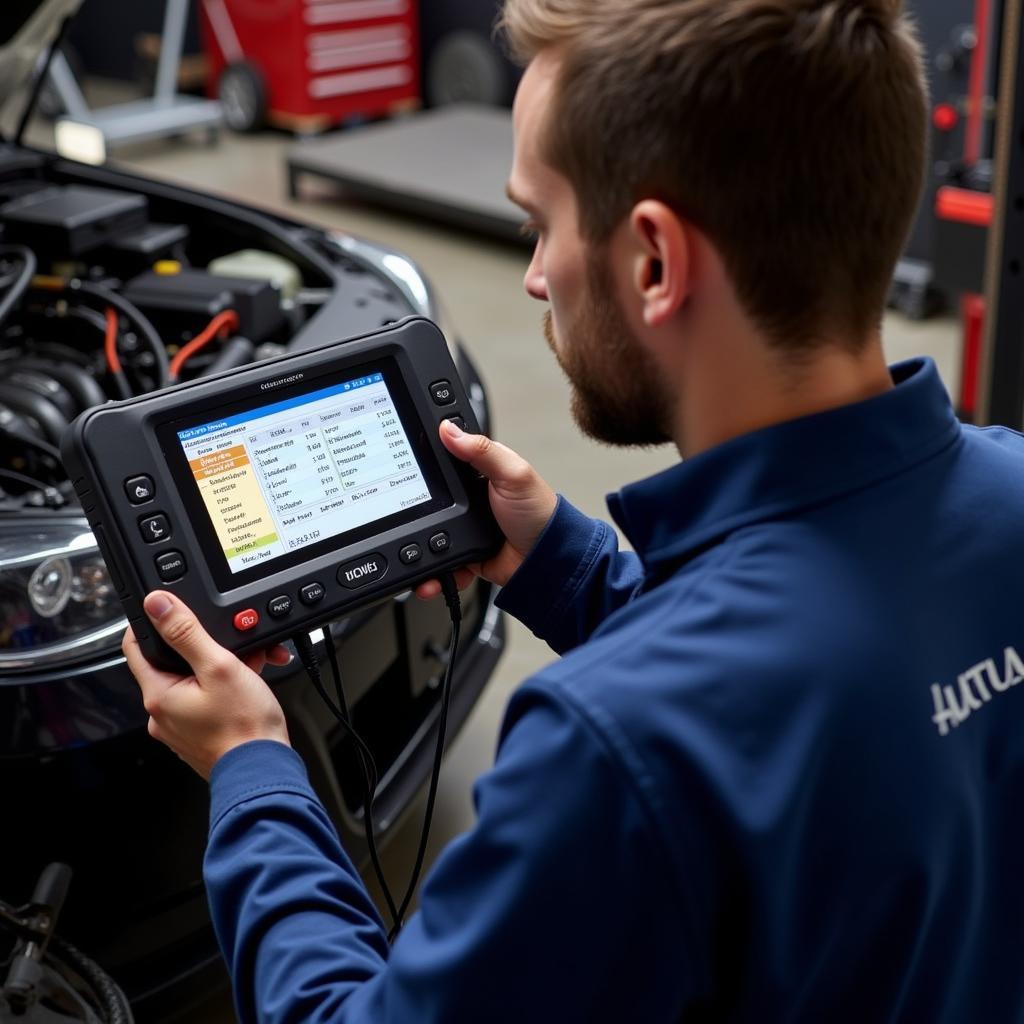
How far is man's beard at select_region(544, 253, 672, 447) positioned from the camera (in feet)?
2.72

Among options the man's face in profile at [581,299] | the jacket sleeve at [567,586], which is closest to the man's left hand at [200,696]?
the jacket sleeve at [567,586]

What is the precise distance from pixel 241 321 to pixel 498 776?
1.48 meters

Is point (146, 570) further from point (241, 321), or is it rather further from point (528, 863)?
point (241, 321)

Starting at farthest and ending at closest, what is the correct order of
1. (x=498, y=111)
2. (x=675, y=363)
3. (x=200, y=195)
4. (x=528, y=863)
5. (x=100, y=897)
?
(x=498, y=111)
(x=200, y=195)
(x=100, y=897)
(x=675, y=363)
(x=528, y=863)

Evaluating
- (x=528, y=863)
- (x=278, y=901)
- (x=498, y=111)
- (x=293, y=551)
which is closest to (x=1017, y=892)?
(x=528, y=863)

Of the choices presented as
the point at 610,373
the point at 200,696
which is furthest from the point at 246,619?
the point at 610,373

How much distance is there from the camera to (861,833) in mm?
725

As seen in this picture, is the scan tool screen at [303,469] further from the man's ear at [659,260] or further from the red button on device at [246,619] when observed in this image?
the man's ear at [659,260]

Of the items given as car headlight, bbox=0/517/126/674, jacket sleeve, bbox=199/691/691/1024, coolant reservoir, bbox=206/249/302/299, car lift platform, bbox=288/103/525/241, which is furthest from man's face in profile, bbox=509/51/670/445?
car lift platform, bbox=288/103/525/241

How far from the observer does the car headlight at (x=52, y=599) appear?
145 cm

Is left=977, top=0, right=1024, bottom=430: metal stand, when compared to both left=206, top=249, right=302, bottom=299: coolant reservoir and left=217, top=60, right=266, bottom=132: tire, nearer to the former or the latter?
left=206, top=249, right=302, bottom=299: coolant reservoir

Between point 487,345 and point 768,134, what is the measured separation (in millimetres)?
3189

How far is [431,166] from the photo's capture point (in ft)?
16.4

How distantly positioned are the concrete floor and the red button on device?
86 cm
